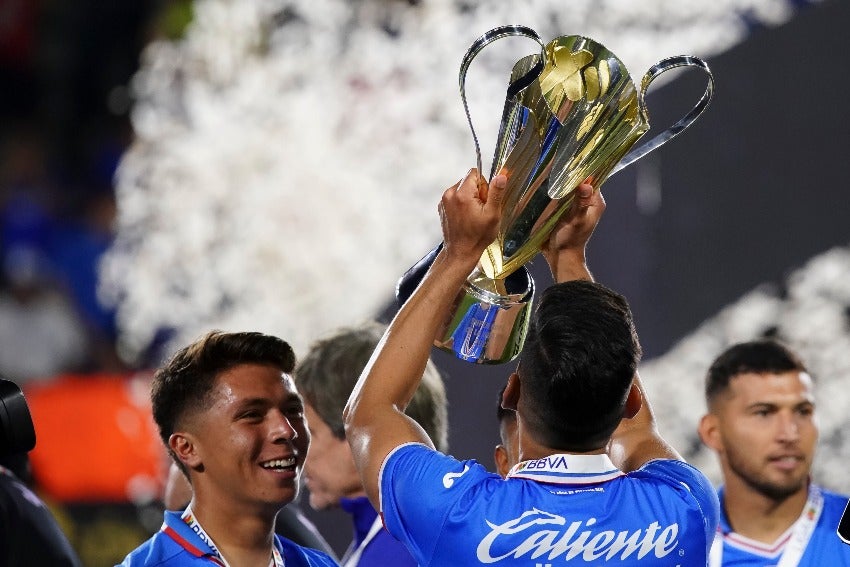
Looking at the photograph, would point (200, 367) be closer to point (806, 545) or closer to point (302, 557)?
point (302, 557)

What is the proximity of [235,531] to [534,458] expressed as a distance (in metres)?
0.63

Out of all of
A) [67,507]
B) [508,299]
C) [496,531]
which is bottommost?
[67,507]

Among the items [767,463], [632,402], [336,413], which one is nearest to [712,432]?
[767,463]

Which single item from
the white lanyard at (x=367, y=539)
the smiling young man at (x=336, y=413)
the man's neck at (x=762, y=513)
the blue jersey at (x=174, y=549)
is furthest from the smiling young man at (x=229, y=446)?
the man's neck at (x=762, y=513)

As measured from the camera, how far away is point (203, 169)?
207 inches

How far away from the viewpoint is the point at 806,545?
9.34ft

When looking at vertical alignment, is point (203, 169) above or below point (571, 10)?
below

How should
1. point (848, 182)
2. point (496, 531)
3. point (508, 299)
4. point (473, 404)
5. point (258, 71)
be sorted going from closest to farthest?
point (496, 531)
point (508, 299)
point (848, 182)
point (473, 404)
point (258, 71)

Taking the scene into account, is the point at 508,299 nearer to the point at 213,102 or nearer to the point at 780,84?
the point at 780,84

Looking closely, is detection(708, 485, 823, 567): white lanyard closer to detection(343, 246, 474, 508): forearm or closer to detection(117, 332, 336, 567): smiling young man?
A: detection(117, 332, 336, 567): smiling young man

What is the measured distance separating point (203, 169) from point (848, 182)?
2.73 m

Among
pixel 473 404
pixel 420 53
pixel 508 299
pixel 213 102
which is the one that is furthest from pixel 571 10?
pixel 508 299

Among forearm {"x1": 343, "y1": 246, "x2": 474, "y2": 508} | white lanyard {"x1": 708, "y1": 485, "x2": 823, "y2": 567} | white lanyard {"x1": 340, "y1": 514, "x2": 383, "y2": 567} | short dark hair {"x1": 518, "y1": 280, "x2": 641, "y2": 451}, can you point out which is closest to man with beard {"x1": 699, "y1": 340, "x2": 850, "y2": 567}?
white lanyard {"x1": 708, "y1": 485, "x2": 823, "y2": 567}

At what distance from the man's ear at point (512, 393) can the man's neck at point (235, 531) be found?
563 millimetres
